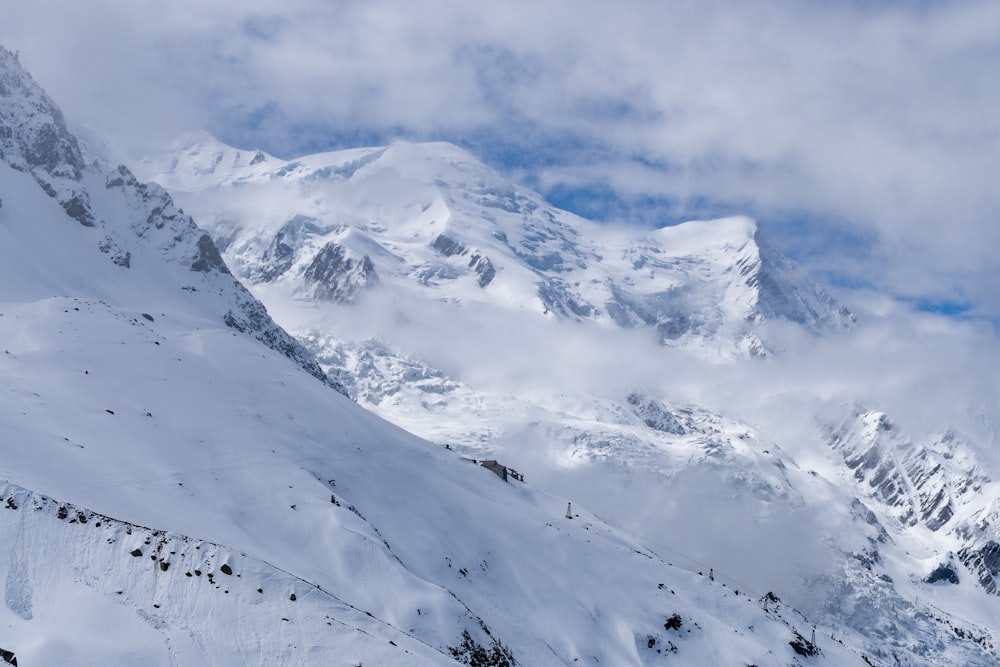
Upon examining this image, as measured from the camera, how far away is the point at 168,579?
24703mm

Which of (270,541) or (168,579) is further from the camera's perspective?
(270,541)

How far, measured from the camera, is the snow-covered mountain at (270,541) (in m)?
23.3

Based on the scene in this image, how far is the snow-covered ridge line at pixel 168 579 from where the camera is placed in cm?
2325

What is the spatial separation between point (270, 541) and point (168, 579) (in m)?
25.9

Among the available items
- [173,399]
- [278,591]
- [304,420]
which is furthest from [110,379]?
[278,591]

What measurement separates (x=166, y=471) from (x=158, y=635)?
33982mm

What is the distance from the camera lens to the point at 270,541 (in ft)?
163

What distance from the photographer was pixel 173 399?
71688 millimetres

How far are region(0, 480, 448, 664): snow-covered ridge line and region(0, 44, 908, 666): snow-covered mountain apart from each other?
0.21 feet

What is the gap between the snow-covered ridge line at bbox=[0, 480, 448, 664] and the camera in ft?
76.3

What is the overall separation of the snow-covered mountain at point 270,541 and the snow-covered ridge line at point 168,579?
0.21 ft

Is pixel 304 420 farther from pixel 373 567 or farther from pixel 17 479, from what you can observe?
pixel 17 479

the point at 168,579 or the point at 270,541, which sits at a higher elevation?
the point at 168,579

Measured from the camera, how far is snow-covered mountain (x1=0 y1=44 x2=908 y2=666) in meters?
23.3
